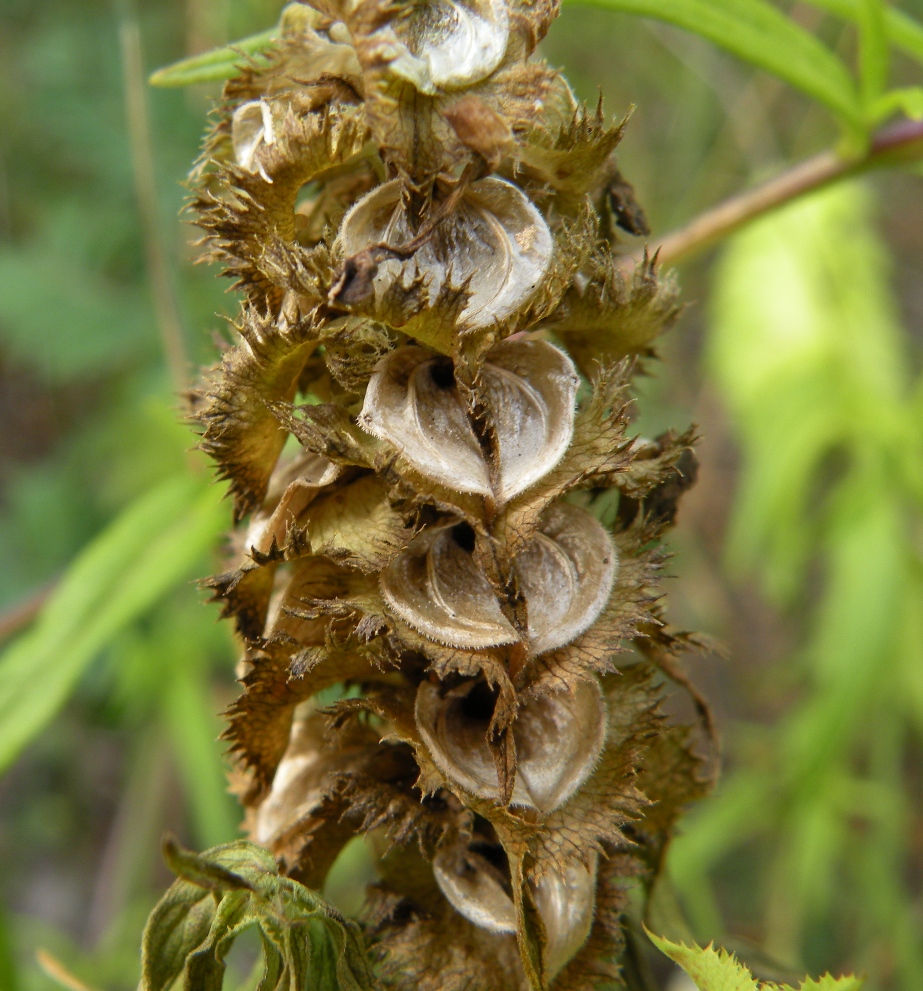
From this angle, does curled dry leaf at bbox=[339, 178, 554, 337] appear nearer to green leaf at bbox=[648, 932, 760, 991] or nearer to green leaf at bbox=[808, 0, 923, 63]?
green leaf at bbox=[648, 932, 760, 991]

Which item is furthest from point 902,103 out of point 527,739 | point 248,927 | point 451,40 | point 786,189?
point 248,927

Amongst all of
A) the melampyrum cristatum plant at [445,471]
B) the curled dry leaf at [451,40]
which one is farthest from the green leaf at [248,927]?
the curled dry leaf at [451,40]

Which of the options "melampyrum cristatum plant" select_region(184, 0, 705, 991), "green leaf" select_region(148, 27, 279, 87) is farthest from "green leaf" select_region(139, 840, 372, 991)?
"green leaf" select_region(148, 27, 279, 87)

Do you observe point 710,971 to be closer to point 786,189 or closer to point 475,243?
point 475,243

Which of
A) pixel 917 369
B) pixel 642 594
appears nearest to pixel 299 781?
pixel 642 594

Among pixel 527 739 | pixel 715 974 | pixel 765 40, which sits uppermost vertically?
pixel 765 40

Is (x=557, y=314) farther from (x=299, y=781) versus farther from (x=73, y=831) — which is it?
(x=73, y=831)
